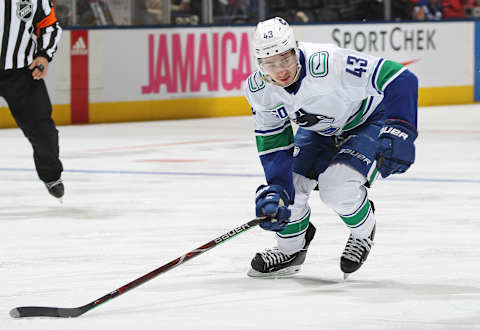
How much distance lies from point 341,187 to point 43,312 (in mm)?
1193

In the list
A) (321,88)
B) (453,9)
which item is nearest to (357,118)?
(321,88)

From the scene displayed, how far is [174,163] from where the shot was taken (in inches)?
365

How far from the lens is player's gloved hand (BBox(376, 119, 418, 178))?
4.08 metres

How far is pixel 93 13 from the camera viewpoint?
13.4 m

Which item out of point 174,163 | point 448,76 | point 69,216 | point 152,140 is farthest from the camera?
point 448,76

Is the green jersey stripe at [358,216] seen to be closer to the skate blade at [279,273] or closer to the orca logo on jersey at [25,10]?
the skate blade at [279,273]

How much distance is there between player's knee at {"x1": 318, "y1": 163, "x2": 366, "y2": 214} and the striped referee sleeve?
113 inches

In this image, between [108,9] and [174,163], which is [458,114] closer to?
[108,9]

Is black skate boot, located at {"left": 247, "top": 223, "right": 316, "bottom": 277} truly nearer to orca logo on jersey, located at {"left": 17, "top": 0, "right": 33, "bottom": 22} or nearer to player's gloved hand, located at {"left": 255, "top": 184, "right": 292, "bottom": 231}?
player's gloved hand, located at {"left": 255, "top": 184, "right": 292, "bottom": 231}

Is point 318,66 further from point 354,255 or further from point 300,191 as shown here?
point 354,255

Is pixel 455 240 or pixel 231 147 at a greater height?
pixel 455 240

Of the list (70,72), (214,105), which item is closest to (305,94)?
(70,72)

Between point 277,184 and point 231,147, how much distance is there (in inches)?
240

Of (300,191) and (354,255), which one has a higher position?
(300,191)
